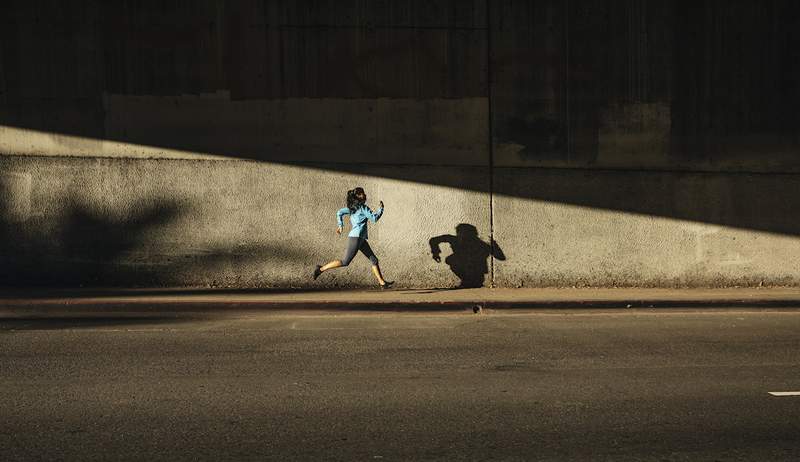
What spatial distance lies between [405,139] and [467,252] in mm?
2277

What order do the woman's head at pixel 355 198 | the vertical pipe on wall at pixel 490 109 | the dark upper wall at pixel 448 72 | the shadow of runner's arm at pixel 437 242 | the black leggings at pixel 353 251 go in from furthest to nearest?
the shadow of runner's arm at pixel 437 242
the vertical pipe on wall at pixel 490 109
the dark upper wall at pixel 448 72
the black leggings at pixel 353 251
the woman's head at pixel 355 198

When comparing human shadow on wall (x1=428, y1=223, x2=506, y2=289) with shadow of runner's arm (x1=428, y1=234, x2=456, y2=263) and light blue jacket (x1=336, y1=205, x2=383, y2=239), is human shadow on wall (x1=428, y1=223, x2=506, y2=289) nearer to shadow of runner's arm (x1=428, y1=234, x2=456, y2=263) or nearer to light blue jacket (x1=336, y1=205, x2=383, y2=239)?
shadow of runner's arm (x1=428, y1=234, x2=456, y2=263)

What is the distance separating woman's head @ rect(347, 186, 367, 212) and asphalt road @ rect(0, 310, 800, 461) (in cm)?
266

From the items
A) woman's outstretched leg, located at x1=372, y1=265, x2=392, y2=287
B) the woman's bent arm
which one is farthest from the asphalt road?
the woman's bent arm

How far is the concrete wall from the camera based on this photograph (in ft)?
44.6

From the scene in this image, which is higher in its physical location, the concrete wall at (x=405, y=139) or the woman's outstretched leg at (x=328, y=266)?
the concrete wall at (x=405, y=139)

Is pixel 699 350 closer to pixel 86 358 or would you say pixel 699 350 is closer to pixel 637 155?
pixel 637 155

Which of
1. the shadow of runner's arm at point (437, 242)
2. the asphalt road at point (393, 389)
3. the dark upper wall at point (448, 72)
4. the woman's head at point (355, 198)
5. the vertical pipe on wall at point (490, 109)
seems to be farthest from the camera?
the shadow of runner's arm at point (437, 242)

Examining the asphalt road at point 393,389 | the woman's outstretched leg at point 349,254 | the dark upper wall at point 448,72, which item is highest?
the dark upper wall at point 448,72

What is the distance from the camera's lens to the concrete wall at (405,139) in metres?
13.6

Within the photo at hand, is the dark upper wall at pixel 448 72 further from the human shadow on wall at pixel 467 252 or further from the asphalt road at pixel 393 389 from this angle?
the asphalt road at pixel 393 389

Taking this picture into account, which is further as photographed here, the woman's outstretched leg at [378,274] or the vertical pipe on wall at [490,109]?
the vertical pipe on wall at [490,109]

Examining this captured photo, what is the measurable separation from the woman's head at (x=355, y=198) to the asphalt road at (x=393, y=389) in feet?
8.72

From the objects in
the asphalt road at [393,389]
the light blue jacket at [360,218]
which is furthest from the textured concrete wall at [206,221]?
the asphalt road at [393,389]
